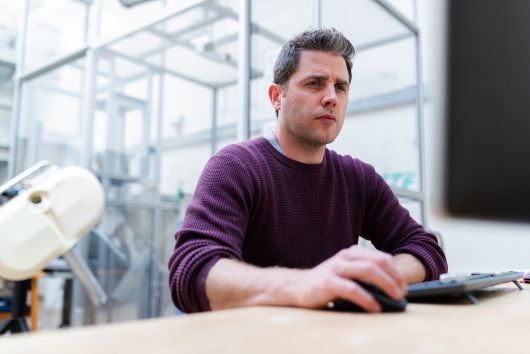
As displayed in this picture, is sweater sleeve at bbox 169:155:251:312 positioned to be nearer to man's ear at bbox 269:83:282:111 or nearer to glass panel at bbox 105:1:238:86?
man's ear at bbox 269:83:282:111

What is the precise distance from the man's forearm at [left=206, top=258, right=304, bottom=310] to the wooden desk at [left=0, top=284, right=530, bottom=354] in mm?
56

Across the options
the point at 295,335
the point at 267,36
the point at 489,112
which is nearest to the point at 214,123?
the point at 267,36

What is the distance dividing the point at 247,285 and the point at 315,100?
657mm

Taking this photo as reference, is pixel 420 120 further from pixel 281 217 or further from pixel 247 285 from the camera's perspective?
pixel 247 285

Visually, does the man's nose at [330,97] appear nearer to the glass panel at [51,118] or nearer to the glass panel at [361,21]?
the glass panel at [361,21]

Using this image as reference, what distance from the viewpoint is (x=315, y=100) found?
1.16 meters

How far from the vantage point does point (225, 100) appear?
3.44 metres

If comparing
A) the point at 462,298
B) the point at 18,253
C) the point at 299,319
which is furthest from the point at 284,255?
the point at 18,253

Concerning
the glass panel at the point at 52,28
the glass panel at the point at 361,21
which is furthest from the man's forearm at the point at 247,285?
the glass panel at the point at 52,28

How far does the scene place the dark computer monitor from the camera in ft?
0.78

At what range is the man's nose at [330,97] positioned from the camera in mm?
1142

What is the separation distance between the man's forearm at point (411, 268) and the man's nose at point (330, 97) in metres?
0.41

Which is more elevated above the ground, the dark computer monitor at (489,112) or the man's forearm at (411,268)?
→ the dark computer monitor at (489,112)

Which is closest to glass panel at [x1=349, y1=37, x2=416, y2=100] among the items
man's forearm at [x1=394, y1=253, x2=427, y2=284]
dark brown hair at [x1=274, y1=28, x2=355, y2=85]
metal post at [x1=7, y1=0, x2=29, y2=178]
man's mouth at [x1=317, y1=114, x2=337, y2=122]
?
dark brown hair at [x1=274, y1=28, x2=355, y2=85]
